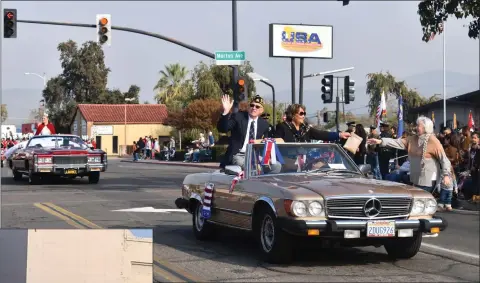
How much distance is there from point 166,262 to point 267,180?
1.47 meters

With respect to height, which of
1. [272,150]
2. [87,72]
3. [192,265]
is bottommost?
[192,265]

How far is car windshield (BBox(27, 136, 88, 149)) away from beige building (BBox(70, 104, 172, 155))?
52.0m

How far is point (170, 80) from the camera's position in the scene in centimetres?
9031

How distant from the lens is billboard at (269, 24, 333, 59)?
35.7m

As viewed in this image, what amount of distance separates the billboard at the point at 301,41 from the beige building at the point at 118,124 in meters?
38.9

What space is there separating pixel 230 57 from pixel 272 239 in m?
16.6

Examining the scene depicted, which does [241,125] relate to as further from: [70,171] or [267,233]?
[70,171]

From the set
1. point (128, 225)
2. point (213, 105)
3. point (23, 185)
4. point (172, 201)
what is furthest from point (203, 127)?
point (128, 225)

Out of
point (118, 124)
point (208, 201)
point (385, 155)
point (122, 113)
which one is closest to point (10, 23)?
point (385, 155)

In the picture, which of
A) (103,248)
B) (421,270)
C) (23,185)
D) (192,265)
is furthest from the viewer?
(23,185)

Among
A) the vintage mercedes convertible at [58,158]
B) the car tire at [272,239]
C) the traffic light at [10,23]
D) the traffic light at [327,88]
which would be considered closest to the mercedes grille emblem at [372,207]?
the car tire at [272,239]

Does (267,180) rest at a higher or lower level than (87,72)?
lower

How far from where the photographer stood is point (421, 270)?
750 cm

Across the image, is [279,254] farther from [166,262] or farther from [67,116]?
[67,116]
